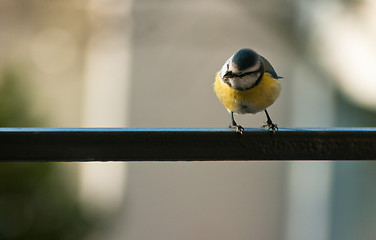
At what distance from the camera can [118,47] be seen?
284 cm

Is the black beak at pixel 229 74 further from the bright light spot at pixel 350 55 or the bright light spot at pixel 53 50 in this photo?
the bright light spot at pixel 53 50

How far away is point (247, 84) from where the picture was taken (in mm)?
1026

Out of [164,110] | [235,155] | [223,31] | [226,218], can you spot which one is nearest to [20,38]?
[164,110]

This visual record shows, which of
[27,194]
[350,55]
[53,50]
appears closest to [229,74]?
[27,194]

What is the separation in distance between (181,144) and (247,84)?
56 cm

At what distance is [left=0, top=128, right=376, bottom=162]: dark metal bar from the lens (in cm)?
48

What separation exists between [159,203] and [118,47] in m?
0.95

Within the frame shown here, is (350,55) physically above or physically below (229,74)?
above

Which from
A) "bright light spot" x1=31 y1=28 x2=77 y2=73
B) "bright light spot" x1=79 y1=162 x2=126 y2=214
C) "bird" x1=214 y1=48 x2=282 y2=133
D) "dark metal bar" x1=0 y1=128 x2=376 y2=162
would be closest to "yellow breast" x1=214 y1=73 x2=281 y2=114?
"bird" x1=214 y1=48 x2=282 y2=133

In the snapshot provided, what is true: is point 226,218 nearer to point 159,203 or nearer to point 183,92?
point 159,203

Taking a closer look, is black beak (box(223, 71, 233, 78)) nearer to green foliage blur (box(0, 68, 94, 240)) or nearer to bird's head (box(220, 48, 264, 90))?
bird's head (box(220, 48, 264, 90))

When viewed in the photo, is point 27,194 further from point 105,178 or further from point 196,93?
point 196,93

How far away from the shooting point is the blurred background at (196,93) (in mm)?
2469

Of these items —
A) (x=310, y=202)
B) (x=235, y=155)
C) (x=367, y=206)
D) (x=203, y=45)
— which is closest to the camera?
(x=235, y=155)
